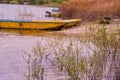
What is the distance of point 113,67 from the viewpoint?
10828 mm

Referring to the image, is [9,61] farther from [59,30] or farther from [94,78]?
[59,30]

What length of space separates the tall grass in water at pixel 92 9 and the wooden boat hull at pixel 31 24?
3.30 m

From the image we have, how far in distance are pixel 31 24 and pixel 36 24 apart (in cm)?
36

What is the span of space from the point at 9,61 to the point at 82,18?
615 inches

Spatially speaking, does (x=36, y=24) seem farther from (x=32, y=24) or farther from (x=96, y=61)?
(x=96, y=61)

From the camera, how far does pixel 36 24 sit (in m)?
26.3

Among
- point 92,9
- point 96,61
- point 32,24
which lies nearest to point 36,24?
point 32,24

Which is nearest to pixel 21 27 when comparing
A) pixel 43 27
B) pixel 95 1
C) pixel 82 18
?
pixel 43 27

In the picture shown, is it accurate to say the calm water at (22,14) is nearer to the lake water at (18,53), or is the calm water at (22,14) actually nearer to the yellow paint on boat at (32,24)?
the yellow paint on boat at (32,24)

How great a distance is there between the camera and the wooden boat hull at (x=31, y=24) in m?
26.2

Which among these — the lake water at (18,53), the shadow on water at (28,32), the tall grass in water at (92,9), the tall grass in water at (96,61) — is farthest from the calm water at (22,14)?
the tall grass in water at (96,61)

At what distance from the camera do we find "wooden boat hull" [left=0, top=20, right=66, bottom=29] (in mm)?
26219

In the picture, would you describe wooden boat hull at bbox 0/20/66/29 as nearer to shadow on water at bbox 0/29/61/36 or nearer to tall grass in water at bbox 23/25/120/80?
shadow on water at bbox 0/29/61/36

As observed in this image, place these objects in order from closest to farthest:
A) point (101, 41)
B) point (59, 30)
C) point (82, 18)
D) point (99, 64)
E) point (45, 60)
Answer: point (99, 64)
point (101, 41)
point (45, 60)
point (59, 30)
point (82, 18)
